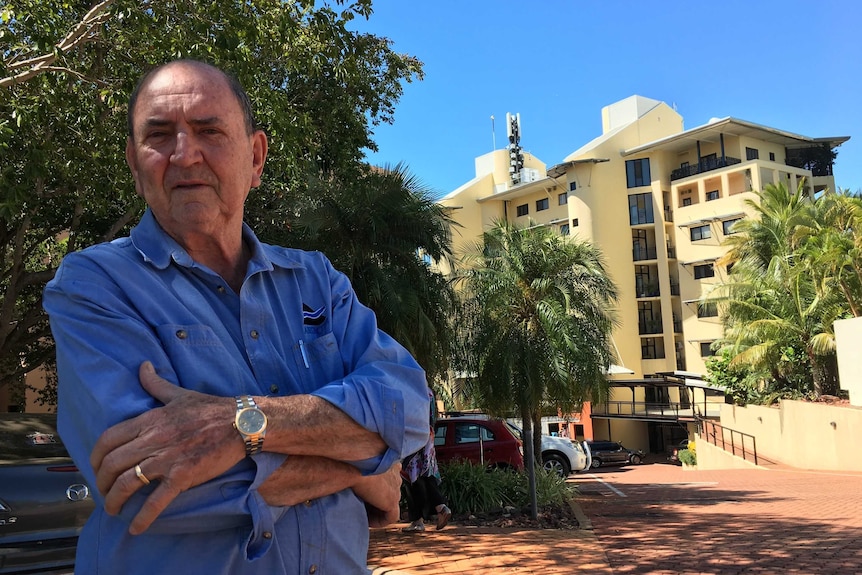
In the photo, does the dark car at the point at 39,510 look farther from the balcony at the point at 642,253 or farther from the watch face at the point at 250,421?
the balcony at the point at 642,253

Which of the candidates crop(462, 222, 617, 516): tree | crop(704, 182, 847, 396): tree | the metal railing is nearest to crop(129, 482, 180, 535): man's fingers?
crop(462, 222, 617, 516): tree

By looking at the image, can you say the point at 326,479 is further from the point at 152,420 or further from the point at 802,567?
the point at 802,567

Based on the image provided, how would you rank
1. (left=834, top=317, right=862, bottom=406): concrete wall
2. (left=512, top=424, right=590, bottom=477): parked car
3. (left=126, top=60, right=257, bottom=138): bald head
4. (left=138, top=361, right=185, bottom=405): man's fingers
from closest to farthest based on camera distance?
(left=138, top=361, right=185, bottom=405): man's fingers < (left=126, top=60, right=257, bottom=138): bald head < (left=512, top=424, right=590, bottom=477): parked car < (left=834, top=317, right=862, bottom=406): concrete wall

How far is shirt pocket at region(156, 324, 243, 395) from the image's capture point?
159 centimetres

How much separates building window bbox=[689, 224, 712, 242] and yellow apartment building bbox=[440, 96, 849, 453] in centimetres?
6

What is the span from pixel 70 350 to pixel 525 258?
13.2 m

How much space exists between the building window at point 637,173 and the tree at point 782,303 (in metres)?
14.1

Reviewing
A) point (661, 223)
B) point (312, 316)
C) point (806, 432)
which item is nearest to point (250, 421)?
point (312, 316)

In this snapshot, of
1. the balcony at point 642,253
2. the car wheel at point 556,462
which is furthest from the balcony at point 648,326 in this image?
the car wheel at point 556,462

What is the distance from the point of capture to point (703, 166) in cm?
4188

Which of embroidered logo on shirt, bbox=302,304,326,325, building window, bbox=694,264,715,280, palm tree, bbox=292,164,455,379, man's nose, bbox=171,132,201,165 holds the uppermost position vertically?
building window, bbox=694,264,715,280

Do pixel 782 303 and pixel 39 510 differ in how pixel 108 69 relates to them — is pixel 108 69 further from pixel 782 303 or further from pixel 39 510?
pixel 782 303

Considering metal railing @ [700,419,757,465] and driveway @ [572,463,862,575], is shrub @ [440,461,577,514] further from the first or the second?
metal railing @ [700,419,757,465]

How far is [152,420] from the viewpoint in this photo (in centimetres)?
145
